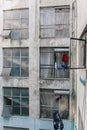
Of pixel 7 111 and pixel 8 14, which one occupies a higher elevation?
pixel 8 14

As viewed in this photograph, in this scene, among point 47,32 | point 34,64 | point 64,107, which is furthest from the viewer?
point 34,64

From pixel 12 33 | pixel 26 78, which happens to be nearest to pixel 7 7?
pixel 12 33

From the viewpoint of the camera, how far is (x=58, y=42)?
15727mm

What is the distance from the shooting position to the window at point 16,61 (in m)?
16.5

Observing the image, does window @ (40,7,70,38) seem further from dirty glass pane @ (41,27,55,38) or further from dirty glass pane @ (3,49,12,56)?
dirty glass pane @ (3,49,12,56)

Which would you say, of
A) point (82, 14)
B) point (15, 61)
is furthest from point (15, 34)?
point (82, 14)

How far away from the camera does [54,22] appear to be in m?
16.0

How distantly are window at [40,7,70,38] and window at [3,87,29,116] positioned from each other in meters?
3.30

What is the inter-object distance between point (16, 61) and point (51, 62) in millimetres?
1985

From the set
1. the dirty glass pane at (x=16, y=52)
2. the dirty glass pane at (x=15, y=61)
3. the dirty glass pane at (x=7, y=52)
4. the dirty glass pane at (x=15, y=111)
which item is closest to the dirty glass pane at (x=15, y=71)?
the dirty glass pane at (x=15, y=61)

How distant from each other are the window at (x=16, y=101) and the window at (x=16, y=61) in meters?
0.93

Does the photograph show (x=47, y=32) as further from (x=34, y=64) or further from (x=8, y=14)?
(x=8, y=14)

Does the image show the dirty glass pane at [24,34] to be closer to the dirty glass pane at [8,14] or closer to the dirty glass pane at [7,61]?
the dirty glass pane at [8,14]

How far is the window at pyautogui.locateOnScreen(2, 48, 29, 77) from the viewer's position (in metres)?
16.5
